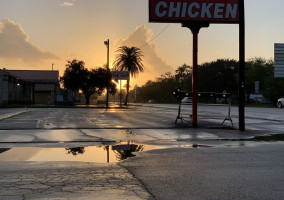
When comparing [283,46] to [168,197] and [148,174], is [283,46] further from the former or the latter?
[168,197]

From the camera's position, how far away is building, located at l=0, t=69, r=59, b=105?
50.3m

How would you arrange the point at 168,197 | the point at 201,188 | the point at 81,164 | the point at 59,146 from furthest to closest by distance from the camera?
the point at 59,146
the point at 81,164
the point at 201,188
the point at 168,197

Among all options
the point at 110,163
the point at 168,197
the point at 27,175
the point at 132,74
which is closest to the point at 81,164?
the point at 110,163

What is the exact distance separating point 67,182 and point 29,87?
60.4 meters

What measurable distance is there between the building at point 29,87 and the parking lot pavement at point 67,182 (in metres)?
41.5

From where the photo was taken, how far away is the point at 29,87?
6297 cm

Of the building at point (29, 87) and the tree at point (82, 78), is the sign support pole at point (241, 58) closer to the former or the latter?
the building at point (29, 87)

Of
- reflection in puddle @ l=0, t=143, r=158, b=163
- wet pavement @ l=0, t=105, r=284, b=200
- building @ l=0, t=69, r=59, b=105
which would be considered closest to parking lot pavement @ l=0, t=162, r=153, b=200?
wet pavement @ l=0, t=105, r=284, b=200

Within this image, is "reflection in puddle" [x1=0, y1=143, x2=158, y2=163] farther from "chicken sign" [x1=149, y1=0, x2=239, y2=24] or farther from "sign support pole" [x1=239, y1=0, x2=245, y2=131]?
"chicken sign" [x1=149, y1=0, x2=239, y2=24]

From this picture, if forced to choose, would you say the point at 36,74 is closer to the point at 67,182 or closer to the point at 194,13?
the point at 194,13

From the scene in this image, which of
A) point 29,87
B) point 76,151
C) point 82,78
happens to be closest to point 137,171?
point 76,151

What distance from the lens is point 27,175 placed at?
20.7 ft

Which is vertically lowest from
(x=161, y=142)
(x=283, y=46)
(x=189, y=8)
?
(x=161, y=142)

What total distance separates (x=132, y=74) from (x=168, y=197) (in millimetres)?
69877
